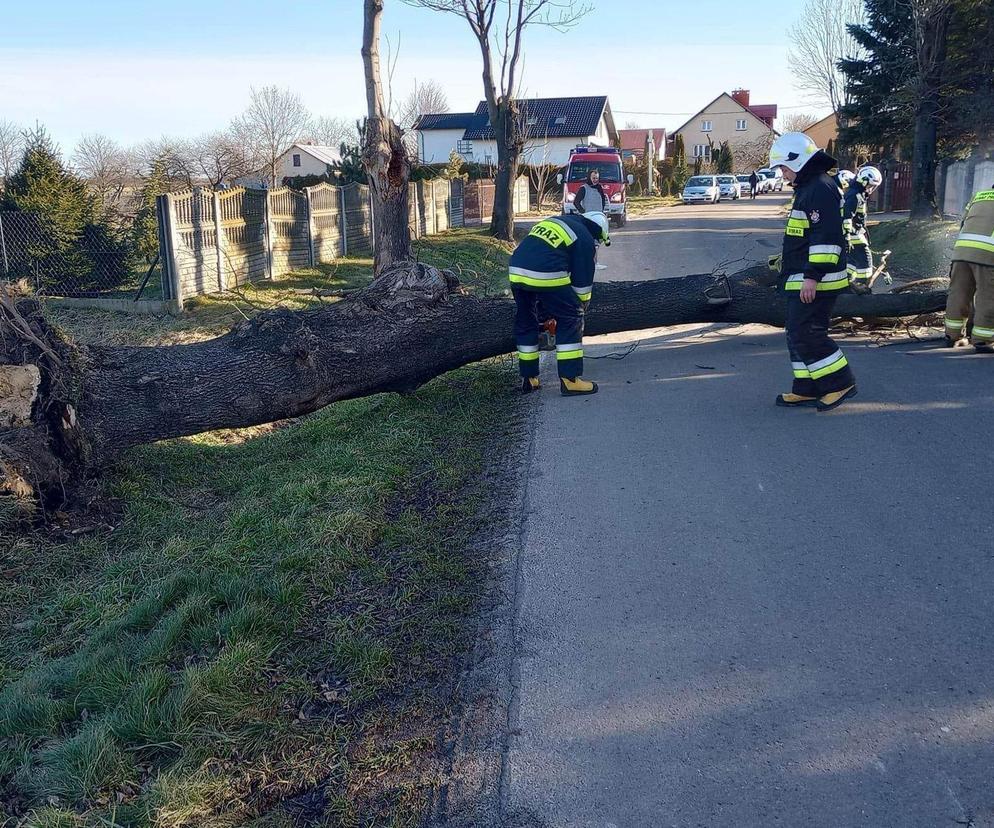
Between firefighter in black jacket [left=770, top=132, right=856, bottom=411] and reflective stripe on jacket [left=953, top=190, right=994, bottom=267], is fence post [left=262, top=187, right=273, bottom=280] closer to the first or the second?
firefighter in black jacket [left=770, top=132, right=856, bottom=411]

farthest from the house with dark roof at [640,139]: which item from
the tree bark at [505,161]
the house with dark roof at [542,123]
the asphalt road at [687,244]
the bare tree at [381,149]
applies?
the bare tree at [381,149]

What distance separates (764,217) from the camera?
110 ft

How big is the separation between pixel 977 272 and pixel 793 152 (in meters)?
2.57

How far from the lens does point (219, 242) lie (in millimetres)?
14273

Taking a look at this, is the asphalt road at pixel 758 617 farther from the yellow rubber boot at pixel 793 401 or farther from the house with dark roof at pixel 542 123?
the house with dark roof at pixel 542 123

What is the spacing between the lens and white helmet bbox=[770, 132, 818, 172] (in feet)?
22.2

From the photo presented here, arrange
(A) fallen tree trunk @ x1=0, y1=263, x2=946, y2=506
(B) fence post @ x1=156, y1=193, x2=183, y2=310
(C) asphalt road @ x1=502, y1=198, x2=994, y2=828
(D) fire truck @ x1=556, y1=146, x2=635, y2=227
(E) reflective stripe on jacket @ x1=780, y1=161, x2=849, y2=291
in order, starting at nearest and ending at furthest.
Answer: (C) asphalt road @ x1=502, y1=198, x2=994, y2=828, (A) fallen tree trunk @ x1=0, y1=263, x2=946, y2=506, (E) reflective stripe on jacket @ x1=780, y1=161, x2=849, y2=291, (B) fence post @ x1=156, y1=193, x2=183, y2=310, (D) fire truck @ x1=556, y1=146, x2=635, y2=227

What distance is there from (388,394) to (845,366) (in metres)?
4.01

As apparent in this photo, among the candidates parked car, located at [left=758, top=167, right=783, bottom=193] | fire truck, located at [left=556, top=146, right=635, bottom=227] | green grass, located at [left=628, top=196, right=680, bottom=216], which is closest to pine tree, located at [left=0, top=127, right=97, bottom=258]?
fire truck, located at [left=556, top=146, right=635, bottom=227]

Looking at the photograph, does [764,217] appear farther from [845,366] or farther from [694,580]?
[694,580]

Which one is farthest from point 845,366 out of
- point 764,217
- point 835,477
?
point 764,217

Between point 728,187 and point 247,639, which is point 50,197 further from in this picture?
point 728,187

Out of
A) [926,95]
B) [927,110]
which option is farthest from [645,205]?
[926,95]

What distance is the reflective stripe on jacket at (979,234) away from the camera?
26.3ft
